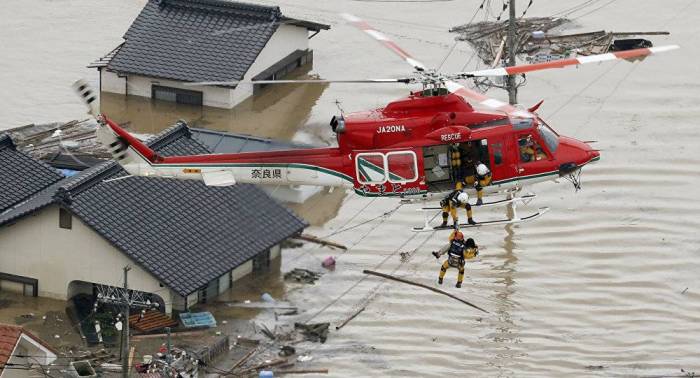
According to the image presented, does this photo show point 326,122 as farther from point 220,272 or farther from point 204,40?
point 220,272

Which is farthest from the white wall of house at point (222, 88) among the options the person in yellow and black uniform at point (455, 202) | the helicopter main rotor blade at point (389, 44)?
the person in yellow and black uniform at point (455, 202)

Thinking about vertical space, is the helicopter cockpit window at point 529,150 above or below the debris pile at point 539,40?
below

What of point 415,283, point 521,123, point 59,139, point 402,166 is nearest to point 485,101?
point 521,123

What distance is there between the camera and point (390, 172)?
47.6 meters

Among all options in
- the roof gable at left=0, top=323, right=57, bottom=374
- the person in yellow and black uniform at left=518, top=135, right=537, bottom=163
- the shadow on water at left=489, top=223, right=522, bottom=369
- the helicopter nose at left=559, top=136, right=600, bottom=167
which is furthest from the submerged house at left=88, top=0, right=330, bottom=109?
the roof gable at left=0, top=323, right=57, bottom=374

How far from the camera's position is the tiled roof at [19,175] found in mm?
57031

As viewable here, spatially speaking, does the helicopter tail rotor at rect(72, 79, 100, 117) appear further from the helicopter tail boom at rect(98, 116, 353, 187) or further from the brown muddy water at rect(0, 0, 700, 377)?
the brown muddy water at rect(0, 0, 700, 377)

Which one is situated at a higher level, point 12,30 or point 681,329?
point 12,30

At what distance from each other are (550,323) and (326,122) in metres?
19.9

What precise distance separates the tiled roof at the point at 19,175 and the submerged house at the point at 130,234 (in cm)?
4

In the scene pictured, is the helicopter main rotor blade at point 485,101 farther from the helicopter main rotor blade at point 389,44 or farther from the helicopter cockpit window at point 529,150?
the helicopter main rotor blade at point 389,44

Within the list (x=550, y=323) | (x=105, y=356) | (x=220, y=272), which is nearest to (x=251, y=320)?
(x=220, y=272)

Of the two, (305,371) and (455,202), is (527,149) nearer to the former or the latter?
(455,202)

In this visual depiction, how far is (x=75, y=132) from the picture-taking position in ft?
226
